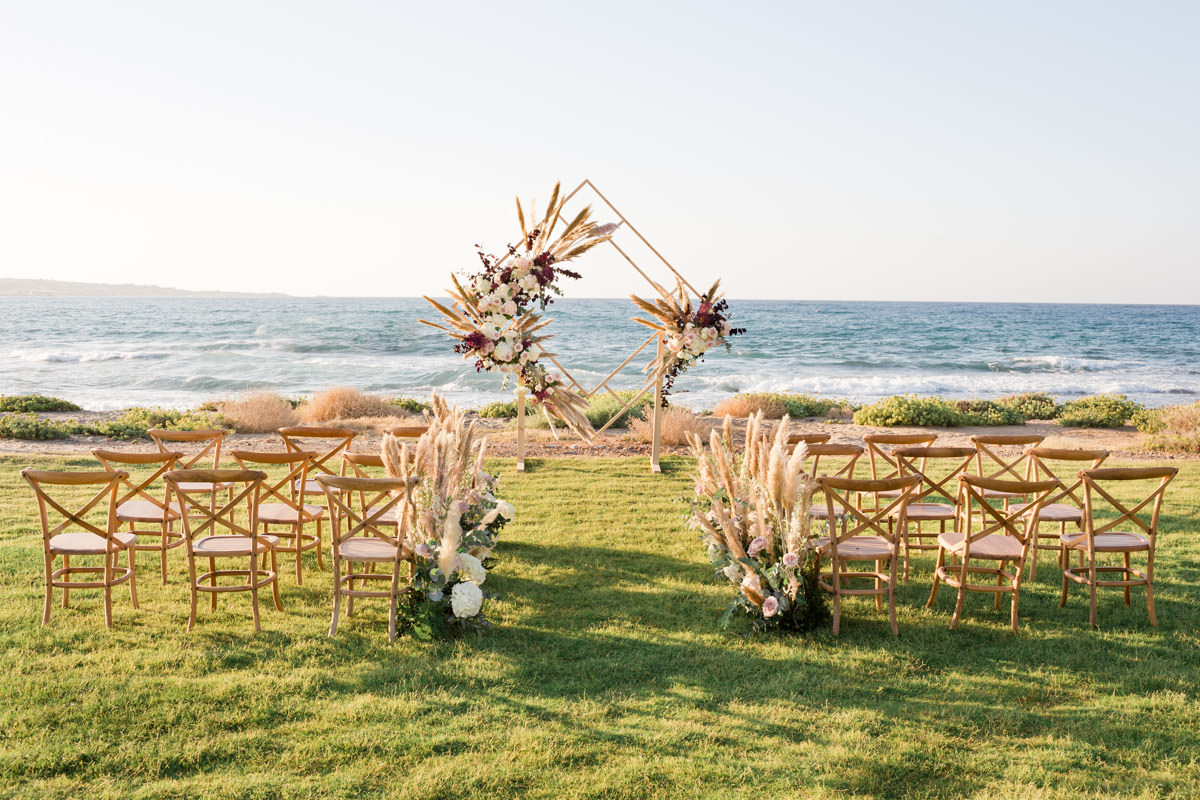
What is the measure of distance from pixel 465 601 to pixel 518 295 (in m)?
5.00

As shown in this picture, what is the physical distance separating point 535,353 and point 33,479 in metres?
5.36

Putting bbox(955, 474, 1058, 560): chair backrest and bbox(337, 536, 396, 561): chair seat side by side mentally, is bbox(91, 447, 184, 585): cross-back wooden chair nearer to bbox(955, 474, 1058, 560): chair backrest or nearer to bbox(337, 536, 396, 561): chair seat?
Result: bbox(337, 536, 396, 561): chair seat

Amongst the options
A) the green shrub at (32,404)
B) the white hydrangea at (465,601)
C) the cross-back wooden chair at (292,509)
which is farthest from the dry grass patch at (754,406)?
the green shrub at (32,404)

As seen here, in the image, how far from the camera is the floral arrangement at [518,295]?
362 inches

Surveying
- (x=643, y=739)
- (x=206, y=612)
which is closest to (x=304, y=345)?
(x=206, y=612)

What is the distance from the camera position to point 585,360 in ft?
110

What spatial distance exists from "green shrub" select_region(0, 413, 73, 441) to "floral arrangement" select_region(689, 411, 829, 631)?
40.3ft

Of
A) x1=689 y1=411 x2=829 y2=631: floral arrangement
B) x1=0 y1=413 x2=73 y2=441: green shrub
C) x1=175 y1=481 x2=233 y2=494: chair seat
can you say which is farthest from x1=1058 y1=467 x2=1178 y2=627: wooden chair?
x1=0 y1=413 x2=73 y2=441: green shrub

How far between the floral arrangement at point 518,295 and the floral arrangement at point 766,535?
4.31 metres

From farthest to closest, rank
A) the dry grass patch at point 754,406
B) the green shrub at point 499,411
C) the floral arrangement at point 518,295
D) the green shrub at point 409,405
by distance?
1. the green shrub at point 499,411
2. the green shrub at point 409,405
3. the dry grass patch at point 754,406
4. the floral arrangement at point 518,295

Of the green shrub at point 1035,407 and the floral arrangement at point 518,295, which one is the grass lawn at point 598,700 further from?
the green shrub at point 1035,407

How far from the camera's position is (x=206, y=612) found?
5426mm

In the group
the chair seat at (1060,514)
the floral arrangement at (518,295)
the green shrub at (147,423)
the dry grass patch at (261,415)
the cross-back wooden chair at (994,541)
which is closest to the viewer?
the cross-back wooden chair at (994,541)

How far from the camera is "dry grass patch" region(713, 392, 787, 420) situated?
15.6 m
